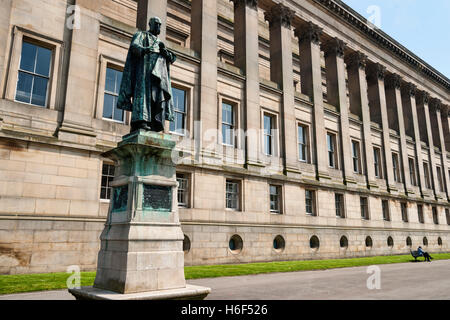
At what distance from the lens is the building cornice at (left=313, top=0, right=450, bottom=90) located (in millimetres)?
31016

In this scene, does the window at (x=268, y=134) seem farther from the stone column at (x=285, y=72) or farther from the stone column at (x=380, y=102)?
the stone column at (x=380, y=102)

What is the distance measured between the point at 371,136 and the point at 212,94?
1972cm

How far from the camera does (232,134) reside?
22.0 meters

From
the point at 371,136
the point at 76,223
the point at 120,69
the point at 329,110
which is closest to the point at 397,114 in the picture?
the point at 371,136

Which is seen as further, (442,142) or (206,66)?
(442,142)

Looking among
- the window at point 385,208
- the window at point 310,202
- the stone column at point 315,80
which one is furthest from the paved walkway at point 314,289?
the window at point 385,208

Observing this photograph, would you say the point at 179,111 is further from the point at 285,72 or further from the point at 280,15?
the point at 280,15

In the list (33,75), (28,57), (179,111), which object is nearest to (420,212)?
Result: (179,111)

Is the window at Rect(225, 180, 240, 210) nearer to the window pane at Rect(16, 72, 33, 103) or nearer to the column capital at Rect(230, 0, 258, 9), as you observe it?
the window pane at Rect(16, 72, 33, 103)

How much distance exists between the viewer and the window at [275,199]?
22.7 meters

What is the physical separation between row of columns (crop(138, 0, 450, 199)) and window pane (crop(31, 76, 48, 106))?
6833 millimetres

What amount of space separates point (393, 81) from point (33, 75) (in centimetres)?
3649

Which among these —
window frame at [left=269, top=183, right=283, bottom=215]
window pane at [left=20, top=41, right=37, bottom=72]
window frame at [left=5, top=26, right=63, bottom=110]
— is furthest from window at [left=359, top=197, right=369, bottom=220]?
window pane at [left=20, top=41, right=37, bottom=72]

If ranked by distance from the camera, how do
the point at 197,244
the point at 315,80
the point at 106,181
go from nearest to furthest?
the point at 106,181
the point at 197,244
the point at 315,80
